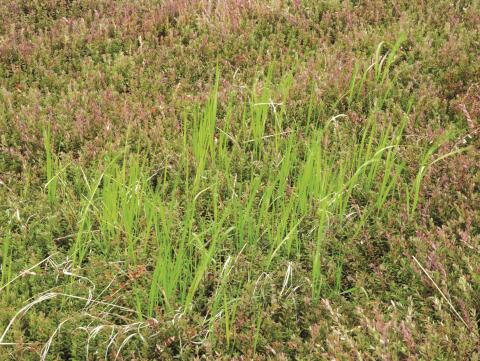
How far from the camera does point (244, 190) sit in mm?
4664

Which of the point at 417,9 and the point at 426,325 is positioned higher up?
the point at 417,9

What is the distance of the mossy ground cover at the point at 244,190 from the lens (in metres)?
3.50

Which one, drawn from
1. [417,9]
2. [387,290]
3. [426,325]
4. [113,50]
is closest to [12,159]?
[113,50]

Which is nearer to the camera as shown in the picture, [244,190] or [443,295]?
[443,295]

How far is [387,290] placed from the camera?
375 centimetres

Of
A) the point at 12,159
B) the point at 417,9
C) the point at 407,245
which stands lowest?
the point at 12,159

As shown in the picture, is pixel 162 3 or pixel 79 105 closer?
pixel 79 105

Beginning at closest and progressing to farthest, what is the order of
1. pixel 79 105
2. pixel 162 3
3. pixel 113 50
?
pixel 79 105
pixel 113 50
pixel 162 3

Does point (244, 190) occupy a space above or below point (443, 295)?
below

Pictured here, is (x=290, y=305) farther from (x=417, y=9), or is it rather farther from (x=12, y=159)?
(x=417, y=9)

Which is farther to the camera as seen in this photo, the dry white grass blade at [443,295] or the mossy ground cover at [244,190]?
the mossy ground cover at [244,190]

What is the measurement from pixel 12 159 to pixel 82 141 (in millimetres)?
588

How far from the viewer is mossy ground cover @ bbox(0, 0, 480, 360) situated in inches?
138

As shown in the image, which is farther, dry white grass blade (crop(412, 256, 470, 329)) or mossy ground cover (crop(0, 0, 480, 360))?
mossy ground cover (crop(0, 0, 480, 360))
